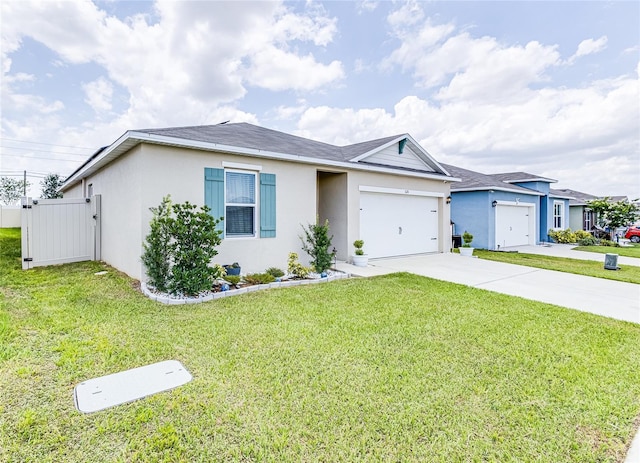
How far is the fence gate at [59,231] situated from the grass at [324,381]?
393cm

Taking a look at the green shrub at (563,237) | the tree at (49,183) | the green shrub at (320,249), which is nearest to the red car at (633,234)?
the green shrub at (563,237)

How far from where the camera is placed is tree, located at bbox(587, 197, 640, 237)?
19.2 meters

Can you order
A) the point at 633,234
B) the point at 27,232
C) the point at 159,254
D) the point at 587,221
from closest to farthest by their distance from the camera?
the point at 159,254
the point at 27,232
the point at 633,234
the point at 587,221

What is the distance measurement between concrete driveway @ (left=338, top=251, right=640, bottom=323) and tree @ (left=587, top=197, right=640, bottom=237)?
50.6 ft

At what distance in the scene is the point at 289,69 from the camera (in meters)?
13.0

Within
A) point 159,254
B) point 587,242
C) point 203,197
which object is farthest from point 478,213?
point 159,254

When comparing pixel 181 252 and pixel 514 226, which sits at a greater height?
pixel 514 226

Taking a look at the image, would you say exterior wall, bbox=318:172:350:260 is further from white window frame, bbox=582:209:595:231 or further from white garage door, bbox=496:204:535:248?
white window frame, bbox=582:209:595:231

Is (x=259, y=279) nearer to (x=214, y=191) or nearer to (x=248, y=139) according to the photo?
(x=214, y=191)

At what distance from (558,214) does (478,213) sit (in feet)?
34.8

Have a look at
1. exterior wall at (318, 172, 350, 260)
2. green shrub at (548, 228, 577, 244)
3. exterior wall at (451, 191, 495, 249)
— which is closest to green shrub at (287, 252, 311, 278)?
exterior wall at (318, 172, 350, 260)

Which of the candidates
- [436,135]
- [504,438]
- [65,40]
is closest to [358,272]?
[504,438]

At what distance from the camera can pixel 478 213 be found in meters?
15.2

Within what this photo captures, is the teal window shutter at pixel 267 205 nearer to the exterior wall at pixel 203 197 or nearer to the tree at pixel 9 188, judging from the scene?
the exterior wall at pixel 203 197
